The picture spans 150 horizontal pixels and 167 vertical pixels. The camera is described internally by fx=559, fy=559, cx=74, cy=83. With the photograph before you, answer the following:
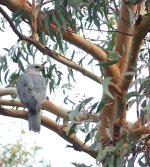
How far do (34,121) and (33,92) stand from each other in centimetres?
48

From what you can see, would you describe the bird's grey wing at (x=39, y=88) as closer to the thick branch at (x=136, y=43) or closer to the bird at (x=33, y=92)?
the bird at (x=33, y=92)

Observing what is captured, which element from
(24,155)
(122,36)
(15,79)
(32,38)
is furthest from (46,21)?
(24,155)

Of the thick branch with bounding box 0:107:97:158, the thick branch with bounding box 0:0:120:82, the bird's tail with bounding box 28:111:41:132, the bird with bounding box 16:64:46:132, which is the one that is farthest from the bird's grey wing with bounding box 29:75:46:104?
the thick branch with bounding box 0:0:120:82

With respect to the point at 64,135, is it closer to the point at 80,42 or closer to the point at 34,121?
the point at 34,121

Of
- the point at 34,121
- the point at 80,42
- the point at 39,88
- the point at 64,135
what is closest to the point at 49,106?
the point at 34,121

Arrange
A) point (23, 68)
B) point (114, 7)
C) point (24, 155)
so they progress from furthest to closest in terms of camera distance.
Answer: point (24, 155), point (23, 68), point (114, 7)

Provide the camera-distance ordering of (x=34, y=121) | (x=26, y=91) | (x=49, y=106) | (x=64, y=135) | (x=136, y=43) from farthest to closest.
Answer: (x=26, y=91) → (x=49, y=106) → (x=34, y=121) → (x=64, y=135) → (x=136, y=43)

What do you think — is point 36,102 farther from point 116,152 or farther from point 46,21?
point 116,152

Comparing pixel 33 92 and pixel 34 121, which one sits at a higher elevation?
pixel 33 92

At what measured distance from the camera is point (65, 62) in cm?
300

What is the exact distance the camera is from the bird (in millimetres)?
3510

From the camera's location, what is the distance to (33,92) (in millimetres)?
3900

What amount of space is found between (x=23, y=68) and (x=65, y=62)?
104cm

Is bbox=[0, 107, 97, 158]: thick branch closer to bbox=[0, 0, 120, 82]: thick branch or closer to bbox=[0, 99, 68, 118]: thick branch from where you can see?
bbox=[0, 99, 68, 118]: thick branch
